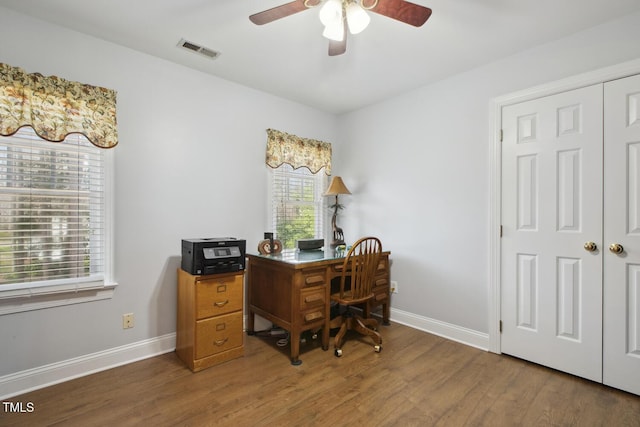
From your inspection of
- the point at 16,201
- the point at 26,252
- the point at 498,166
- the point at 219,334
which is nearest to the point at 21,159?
the point at 16,201

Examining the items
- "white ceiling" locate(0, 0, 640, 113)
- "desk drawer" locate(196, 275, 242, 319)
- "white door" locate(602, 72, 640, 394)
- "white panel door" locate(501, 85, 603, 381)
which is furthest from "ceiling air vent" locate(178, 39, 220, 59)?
"white door" locate(602, 72, 640, 394)

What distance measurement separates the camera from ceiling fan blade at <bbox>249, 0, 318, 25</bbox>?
1.48m

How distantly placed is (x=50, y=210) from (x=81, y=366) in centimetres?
111

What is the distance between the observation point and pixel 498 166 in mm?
2422

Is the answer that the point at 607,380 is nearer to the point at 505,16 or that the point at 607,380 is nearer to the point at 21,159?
the point at 505,16

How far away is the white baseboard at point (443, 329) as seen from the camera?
2.52 metres

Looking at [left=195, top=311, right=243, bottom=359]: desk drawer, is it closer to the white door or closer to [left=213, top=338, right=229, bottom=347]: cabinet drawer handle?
[left=213, top=338, right=229, bottom=347]: cabinet drawer handle

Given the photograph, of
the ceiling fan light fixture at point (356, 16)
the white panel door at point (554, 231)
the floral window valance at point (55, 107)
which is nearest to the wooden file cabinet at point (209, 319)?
the floral window valance at point (55, 107)

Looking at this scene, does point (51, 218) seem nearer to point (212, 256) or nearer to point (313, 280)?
point (212, 256)

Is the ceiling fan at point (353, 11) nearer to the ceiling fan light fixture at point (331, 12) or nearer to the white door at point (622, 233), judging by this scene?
the ceiling fan light fixture at point (331, 12)

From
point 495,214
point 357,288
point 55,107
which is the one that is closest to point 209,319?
point 357,288

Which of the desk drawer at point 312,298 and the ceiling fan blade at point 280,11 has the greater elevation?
the ceiling fan blade at point 280,11

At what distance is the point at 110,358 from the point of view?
2176 millimetres

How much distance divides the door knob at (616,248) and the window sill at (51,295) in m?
3.47
